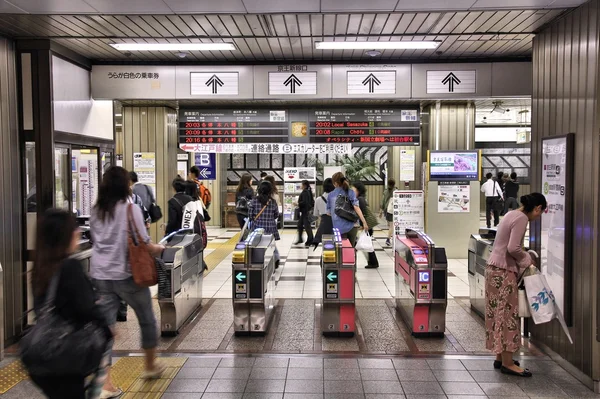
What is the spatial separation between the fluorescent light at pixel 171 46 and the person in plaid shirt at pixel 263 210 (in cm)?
287

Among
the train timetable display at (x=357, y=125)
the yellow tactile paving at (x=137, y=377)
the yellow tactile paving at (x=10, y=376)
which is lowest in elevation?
the yellow tactile paving at (x=10, y=376)

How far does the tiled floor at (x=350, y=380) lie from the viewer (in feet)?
12.9

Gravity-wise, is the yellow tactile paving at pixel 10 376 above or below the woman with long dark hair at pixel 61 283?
below

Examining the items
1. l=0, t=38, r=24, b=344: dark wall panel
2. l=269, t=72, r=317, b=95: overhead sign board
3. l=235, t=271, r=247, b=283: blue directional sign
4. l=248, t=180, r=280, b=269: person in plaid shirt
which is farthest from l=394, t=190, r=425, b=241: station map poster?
l=0, t=38, r=24, b=344: dark wall panel

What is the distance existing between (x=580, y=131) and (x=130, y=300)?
380 centimetres

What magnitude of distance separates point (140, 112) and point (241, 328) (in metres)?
5.86

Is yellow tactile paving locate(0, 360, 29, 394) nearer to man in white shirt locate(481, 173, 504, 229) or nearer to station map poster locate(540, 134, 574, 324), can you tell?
station map poster locate(540, 134, 574, 324)

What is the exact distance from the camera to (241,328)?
211 inches

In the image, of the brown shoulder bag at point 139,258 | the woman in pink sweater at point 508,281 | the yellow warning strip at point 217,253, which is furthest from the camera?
the yellow warning strip at point 217,253

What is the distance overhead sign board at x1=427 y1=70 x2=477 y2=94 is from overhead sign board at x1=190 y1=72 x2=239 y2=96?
2490mm

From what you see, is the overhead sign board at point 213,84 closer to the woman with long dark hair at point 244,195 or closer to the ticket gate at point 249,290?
the ticket gate at point 249,290

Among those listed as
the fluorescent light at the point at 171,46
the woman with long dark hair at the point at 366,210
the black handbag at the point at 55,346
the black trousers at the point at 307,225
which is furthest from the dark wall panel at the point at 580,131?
the black trousers at the point at 307,225

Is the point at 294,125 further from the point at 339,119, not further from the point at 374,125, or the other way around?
the point at 374,125

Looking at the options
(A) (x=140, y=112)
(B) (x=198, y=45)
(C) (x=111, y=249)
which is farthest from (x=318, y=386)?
(A) (x=140, y=112)
